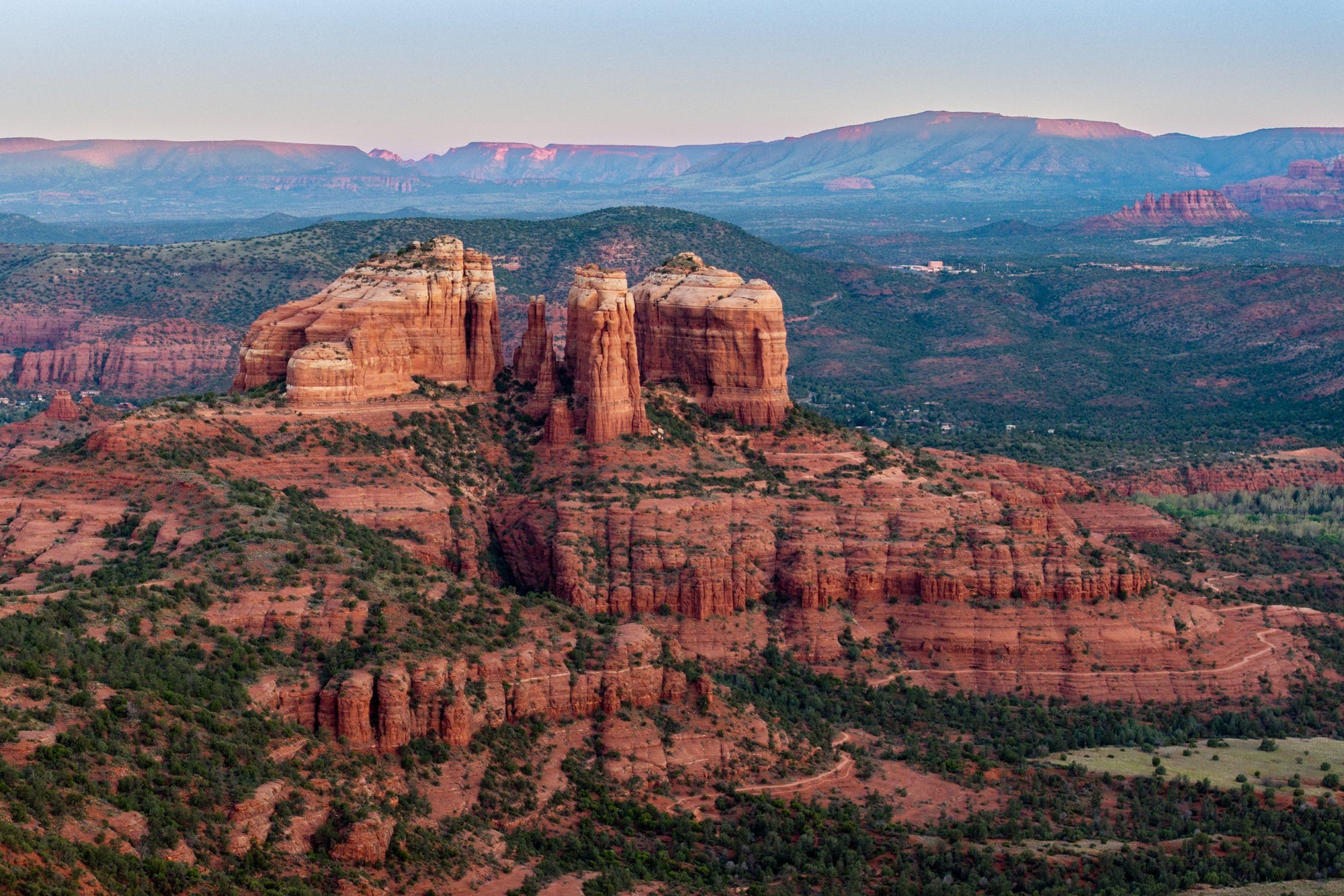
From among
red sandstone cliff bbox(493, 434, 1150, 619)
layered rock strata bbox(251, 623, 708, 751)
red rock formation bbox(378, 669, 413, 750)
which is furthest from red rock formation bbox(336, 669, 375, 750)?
red sandstone cliff bbox(493, 434, 1150, 619)

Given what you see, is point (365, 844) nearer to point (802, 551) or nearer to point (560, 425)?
point (802, 551)

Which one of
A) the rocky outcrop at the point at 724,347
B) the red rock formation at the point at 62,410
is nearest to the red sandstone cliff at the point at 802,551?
the rocky outcrop at the point at 724,347

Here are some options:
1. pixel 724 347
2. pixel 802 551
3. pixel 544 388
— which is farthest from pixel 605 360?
pixel 802 551

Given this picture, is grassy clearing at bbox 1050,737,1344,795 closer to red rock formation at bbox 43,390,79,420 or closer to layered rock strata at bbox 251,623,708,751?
layered rock strata at bbox 251,623,708,751

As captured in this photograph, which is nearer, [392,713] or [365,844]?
[365,844]

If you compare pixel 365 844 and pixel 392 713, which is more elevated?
pixel 392 713

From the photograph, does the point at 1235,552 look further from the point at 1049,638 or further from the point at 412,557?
the point at 412,557
